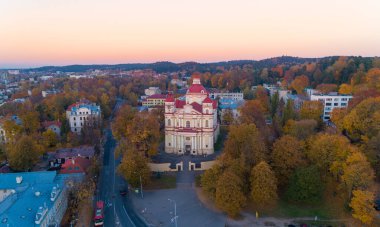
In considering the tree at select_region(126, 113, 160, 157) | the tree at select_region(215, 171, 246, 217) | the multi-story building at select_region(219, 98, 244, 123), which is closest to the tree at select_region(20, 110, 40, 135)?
the tree at select_region(126, 113, 160, 157)

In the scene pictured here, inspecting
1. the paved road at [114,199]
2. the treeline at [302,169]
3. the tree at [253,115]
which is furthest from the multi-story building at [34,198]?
the tree at [253,115]

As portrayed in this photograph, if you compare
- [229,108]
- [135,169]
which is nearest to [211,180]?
[135,169]

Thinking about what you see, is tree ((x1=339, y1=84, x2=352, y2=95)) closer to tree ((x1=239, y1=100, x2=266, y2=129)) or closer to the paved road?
tree ((x1=239, y1=100, x2=266, y2=129))

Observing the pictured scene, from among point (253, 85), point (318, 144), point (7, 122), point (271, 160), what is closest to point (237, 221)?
point (271, 160)

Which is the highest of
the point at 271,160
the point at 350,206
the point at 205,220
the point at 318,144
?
the point at 318,144

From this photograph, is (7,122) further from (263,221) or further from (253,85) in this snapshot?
(253,85)

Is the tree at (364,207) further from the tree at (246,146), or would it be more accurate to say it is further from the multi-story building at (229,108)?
the multi-story building at (229,108)

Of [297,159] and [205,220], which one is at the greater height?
[297,159]

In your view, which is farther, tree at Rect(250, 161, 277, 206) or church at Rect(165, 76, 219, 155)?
church at Rect(165, 76, 219, 155)
